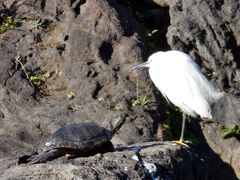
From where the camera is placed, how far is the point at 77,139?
7551 millimetres

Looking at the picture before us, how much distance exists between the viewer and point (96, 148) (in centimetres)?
790

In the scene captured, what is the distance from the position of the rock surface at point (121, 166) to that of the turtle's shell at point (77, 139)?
15 centimetres

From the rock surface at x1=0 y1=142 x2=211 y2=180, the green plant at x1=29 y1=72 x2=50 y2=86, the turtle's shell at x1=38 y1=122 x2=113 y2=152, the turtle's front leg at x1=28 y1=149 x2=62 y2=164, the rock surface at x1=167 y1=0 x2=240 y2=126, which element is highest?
the rock surface at x1=167 y1=0 x2=240 y2=126

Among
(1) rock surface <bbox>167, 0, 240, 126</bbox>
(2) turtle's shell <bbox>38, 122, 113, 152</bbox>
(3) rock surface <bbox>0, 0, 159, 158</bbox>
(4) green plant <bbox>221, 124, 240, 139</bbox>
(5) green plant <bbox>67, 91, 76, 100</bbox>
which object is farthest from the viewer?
(4) green plant <bbox>221, 124, 240, 139</bbox>

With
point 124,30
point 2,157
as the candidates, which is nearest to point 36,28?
point 124,30

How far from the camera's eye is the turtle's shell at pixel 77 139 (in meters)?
7.52

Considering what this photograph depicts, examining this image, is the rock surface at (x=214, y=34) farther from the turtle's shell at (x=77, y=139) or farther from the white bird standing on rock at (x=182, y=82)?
the turtle's shell at (x=77, y=139)

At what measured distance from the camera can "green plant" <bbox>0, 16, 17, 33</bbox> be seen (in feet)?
39.6

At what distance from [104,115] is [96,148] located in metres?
2.61

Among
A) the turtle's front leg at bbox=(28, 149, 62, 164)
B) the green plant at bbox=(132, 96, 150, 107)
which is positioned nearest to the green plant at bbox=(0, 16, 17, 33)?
the green plant at bbox=(132, 96, 150, 107)

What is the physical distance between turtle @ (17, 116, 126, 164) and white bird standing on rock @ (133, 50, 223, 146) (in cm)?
195

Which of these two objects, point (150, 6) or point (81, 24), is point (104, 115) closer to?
point (81, 24)

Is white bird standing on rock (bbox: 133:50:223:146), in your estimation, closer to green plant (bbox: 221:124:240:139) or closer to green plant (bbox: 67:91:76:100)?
green plant (bbox: 67:91:76:100)

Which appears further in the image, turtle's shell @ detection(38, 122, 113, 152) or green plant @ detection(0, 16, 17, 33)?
green plant @ detection(0, 16, 17, 33)
